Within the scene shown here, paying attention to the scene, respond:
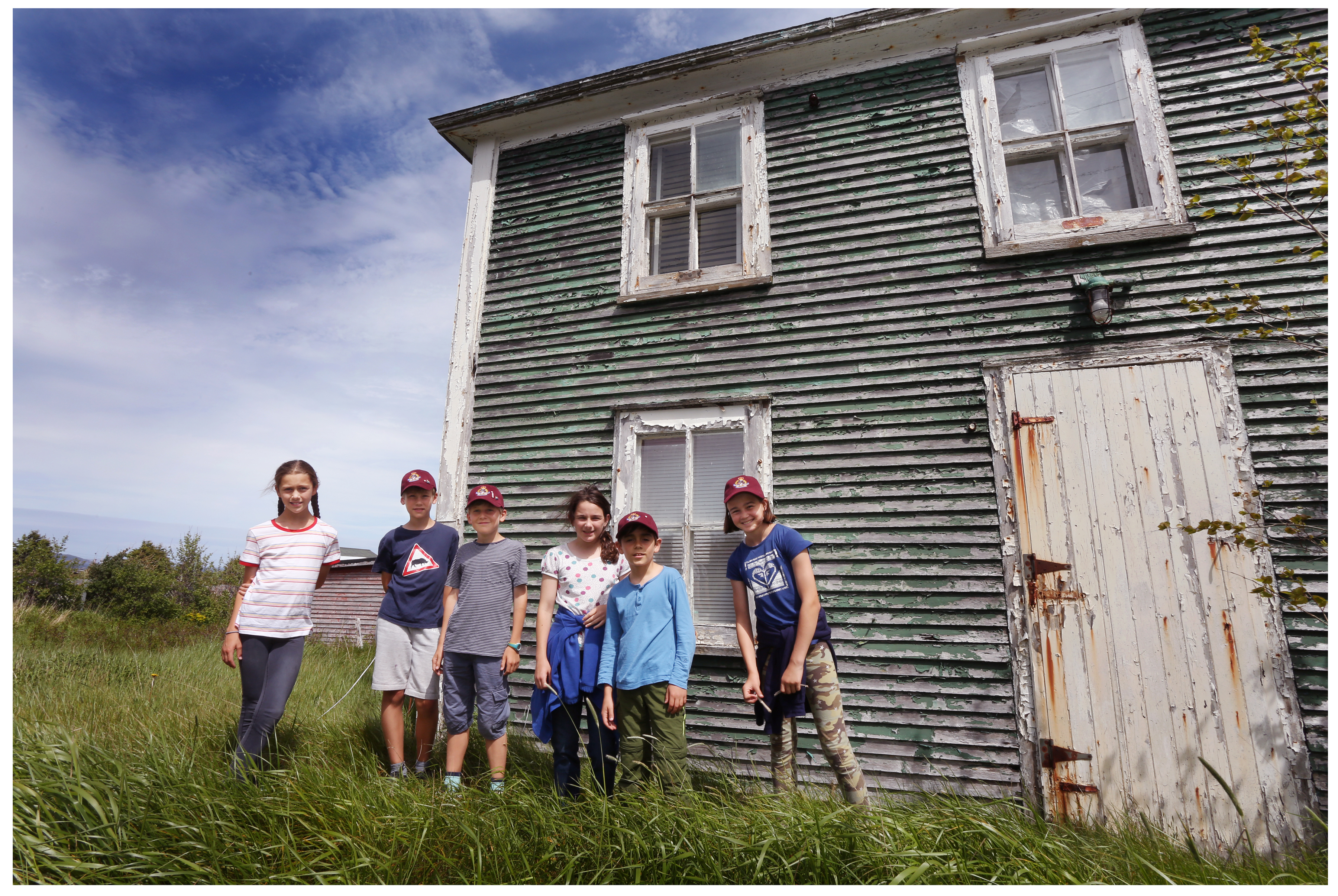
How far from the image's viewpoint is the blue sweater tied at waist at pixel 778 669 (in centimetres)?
285

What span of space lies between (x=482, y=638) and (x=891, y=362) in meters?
3.08

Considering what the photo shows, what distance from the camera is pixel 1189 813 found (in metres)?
3.32

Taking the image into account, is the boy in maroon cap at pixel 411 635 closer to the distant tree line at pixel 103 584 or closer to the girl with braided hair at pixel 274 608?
A: the girl with braided hair at pixel 274 608

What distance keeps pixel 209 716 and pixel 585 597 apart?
3.00m

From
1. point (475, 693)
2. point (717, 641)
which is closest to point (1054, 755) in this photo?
point (717, 641)

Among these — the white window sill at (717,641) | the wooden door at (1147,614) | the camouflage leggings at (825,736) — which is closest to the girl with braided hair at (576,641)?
the camouflage leggings at (825,736)

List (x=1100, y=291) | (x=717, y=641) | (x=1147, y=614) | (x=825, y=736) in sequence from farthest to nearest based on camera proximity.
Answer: (x=717, y=641), (x=1100, y=291), (x=1147, y=614), (x=825, y=736)

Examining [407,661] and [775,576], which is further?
[407,661]

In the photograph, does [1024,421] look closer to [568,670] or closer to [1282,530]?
[1282,530]

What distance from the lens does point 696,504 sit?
454 centimetres

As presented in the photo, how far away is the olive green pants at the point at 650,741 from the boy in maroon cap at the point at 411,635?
1.18 meters

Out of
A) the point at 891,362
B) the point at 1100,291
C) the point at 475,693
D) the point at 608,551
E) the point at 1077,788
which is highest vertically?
the point at 1100,291
